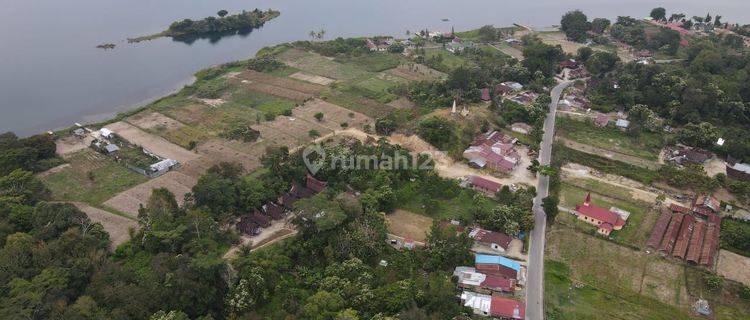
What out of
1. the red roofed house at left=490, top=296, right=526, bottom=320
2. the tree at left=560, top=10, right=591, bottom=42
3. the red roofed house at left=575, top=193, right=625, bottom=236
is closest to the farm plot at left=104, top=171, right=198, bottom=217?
the red roofed house at left=490, top=296, right=526, bottom=320

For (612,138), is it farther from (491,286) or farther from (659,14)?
(659,14)

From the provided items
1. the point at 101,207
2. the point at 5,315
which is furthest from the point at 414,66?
the point at 5,315

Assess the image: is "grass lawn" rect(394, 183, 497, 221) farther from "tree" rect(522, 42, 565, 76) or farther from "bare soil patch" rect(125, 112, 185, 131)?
"tree" rect(522, 42, 565, 76)

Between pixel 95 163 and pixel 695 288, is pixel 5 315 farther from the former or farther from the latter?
pixel 695 288

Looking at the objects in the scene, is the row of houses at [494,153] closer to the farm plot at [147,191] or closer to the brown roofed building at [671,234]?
the brown roofed building at [671,234]

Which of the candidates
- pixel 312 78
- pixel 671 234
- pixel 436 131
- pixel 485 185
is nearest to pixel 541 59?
pixel 436 131

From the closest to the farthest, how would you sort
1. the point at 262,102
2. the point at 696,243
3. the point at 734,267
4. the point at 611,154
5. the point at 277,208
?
the point at 734,267 < the point at 696,243 < the point at 277,208 < the point at 611,154 < the point at 262,102
